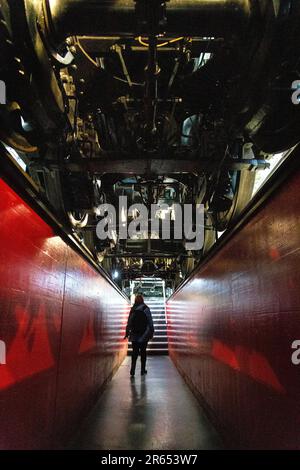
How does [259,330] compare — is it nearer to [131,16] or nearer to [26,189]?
[26,189]

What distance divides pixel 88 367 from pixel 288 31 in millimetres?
3872

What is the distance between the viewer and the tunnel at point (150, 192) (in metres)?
1.69

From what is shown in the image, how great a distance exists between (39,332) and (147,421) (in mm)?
2150

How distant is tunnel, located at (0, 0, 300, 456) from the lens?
1.69 meters

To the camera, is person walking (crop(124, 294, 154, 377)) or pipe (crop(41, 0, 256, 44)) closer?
pipe (crop(41, 0, 256, 44))

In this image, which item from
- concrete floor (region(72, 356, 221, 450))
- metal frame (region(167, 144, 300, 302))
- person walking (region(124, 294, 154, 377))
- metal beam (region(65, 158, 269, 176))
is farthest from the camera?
person walking (region(124, 294, 154, 377))

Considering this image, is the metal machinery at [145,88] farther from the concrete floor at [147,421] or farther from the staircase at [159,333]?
the staircase at [159,333]

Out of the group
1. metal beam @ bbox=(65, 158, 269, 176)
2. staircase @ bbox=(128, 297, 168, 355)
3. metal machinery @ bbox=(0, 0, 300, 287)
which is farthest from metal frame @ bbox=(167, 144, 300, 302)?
staircase @ bbox=(128, 297, 168, 355)

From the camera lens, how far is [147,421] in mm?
3631

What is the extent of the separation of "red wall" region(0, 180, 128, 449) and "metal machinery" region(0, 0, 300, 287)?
1.67ft

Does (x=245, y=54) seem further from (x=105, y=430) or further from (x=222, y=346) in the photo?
(x=105, y=430)

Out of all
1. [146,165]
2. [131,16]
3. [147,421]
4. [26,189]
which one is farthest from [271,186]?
[147,421]

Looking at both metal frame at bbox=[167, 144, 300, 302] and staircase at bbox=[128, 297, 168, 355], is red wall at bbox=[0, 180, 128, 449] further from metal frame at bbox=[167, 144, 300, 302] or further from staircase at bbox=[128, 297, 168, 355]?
staircase at bbox=[128, 297, 168, 355]

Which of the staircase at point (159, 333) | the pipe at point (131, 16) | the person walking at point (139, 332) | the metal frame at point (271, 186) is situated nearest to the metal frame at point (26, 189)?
the pipe at point (131, 16)
